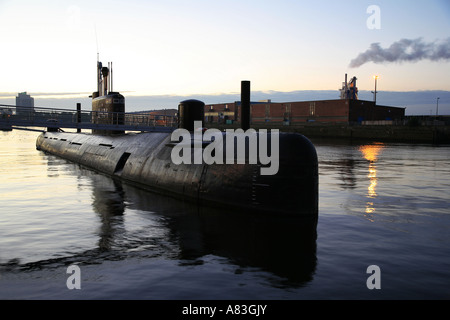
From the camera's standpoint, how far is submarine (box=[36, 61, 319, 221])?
38.8ft

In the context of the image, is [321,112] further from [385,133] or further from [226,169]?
[226,169]

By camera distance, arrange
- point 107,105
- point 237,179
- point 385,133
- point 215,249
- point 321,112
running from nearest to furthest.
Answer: point 215,249 < point 237,179 < point 107,105 < point 385,133 < point 321,112

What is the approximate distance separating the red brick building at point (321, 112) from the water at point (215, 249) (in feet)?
236

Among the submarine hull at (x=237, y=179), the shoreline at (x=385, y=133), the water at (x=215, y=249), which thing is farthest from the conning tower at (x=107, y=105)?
the shoreline at (x=385, y=133)

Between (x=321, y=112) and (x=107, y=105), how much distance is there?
71436 millimetres

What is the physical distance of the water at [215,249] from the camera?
6.89m

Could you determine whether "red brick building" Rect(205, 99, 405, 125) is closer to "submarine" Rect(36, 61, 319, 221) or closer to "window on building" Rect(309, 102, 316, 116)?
"window on building" Rect(309, 102, 316, 116)

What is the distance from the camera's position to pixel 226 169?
1313 centimetres

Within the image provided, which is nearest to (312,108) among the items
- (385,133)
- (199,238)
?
(385,133)

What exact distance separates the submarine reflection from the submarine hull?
446 mm

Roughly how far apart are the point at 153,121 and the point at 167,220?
28.5 m

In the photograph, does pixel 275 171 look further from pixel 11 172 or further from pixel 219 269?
pixel 11 172

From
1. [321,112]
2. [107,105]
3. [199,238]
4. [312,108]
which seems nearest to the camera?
[199,238]

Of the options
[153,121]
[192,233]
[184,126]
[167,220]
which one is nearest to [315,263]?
[192,233]
